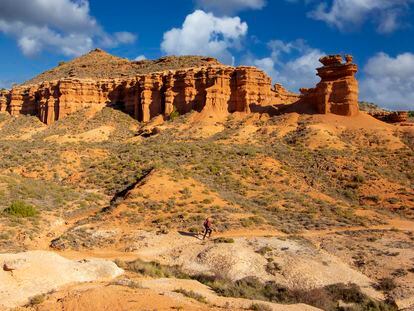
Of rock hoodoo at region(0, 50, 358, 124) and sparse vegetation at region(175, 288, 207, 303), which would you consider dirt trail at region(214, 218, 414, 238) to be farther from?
rock hoodoo at region(0, 50, 358, 124)

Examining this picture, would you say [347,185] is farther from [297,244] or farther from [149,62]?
[149,62]

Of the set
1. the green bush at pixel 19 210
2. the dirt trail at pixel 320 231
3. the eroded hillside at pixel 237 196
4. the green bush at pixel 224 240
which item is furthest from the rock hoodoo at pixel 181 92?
the green bush at pixel 19 210

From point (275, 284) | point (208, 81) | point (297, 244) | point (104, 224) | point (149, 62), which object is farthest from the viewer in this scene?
point (149, 62)

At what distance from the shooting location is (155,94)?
58.1 metres

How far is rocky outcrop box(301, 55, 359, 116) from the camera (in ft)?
146

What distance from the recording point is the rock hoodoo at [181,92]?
45.4 metres

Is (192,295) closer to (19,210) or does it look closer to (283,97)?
(19,210)

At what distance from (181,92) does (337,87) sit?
20.5 meters

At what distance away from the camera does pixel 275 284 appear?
49.6 feet

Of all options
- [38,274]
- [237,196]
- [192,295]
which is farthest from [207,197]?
[38,274]

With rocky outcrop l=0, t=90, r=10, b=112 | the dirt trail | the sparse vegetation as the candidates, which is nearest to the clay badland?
the sparse vegetation

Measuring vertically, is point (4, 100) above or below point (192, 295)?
above

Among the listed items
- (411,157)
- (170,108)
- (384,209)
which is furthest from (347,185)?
(170,108)

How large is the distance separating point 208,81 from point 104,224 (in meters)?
33.8
